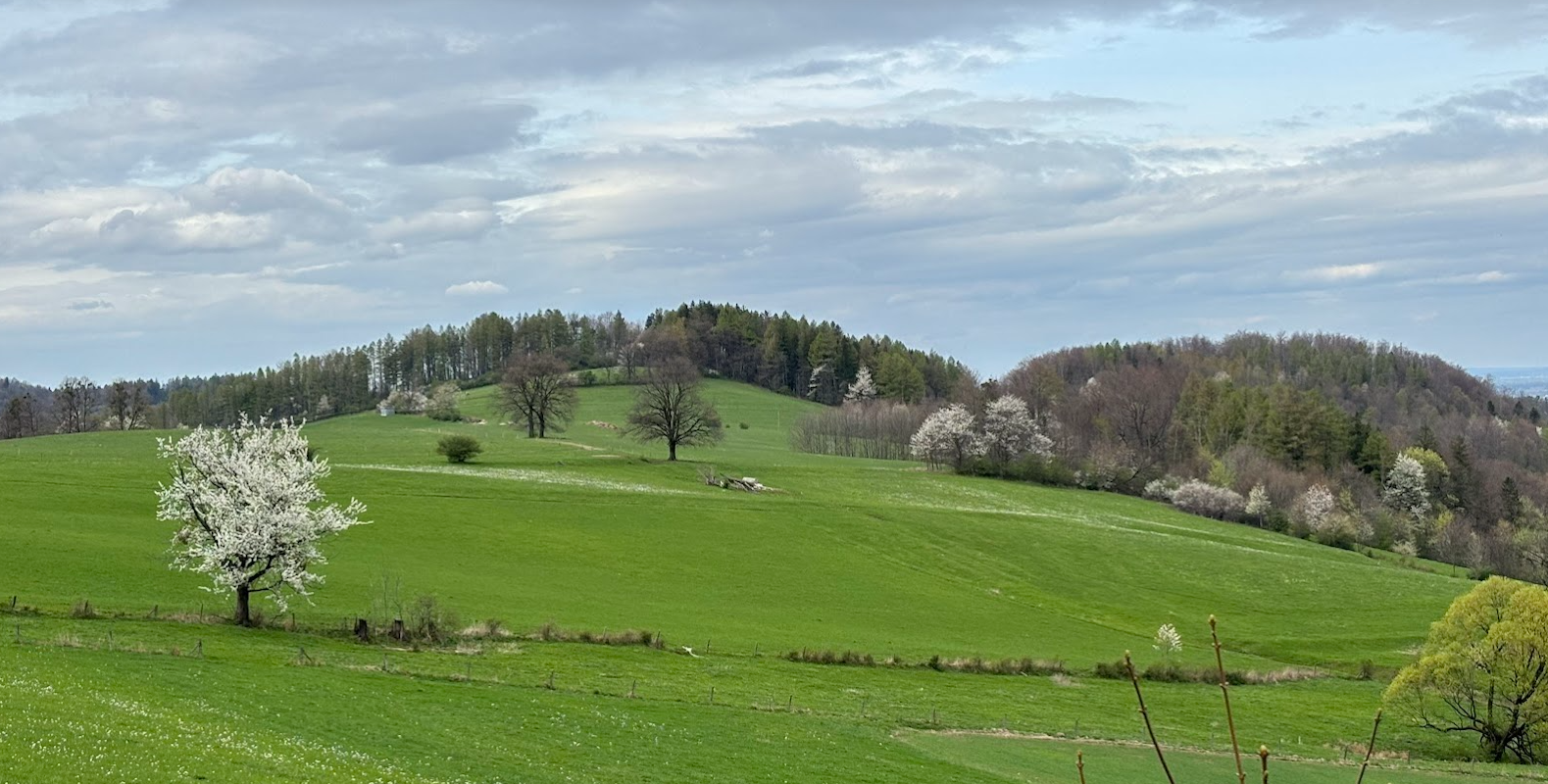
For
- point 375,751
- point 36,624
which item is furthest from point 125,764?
point 36,624

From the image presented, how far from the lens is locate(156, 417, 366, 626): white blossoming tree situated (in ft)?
147

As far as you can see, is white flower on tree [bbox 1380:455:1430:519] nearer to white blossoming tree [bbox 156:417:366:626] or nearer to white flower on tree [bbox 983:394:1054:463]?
white flower on tree [bbox 983:394:1054:463]

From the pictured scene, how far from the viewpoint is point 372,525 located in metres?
72.1

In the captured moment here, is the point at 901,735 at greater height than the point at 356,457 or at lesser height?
lesser

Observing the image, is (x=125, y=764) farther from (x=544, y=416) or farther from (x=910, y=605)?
(x=544, y=416)

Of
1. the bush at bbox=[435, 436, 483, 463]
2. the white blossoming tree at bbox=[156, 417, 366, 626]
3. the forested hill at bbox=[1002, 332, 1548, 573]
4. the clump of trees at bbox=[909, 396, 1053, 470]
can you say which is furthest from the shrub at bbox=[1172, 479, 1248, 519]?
the white blossoming tree at bbox=[156, 417, 366, 626]

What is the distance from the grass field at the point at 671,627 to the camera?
29891mm

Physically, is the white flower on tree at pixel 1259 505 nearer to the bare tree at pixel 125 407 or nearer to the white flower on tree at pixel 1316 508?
the white flower on tree at pixel 1316 508

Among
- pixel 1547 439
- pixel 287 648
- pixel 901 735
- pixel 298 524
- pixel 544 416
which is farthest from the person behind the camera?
pixel 1547 439

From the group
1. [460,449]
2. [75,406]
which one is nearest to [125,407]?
[75,406]

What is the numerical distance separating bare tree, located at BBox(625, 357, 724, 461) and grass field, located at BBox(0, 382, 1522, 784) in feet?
10.1

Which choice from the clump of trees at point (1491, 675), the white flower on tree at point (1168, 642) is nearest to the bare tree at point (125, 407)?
the white flower on tree at point (1168, 642)

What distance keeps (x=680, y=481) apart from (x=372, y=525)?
31309 millimetres

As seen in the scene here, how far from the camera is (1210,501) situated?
120 m
